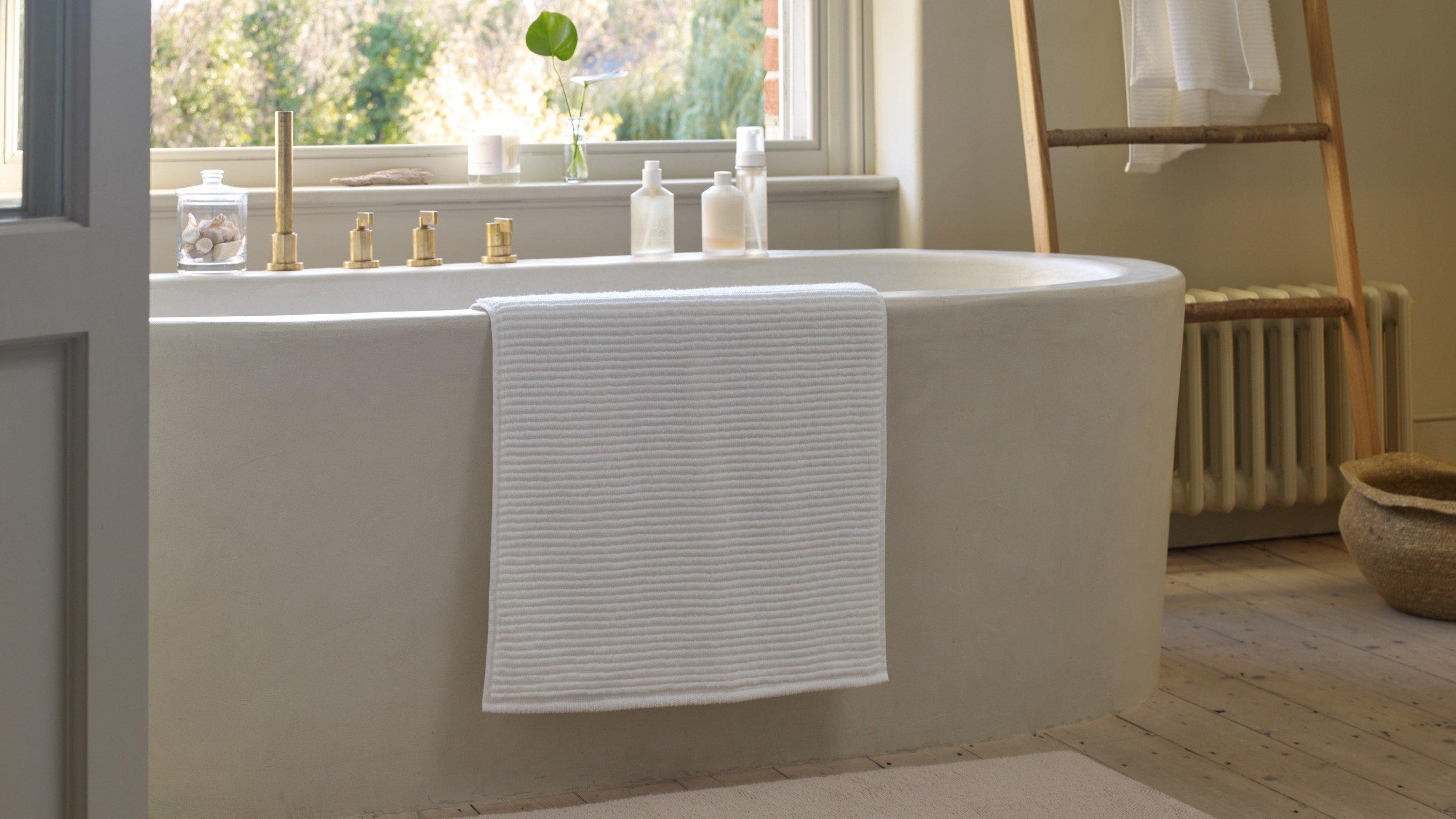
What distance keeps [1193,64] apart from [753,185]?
847mm

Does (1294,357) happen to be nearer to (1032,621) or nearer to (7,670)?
(1032,621)

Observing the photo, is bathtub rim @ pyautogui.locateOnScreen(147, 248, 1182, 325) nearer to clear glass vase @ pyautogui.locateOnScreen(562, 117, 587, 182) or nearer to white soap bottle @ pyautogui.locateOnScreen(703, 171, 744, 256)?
white soap bottle @ pyautogui.locateOnScreen(703, 171, 744, 256)

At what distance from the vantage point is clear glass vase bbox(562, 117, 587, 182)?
8.39 ft

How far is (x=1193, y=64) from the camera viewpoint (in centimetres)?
248

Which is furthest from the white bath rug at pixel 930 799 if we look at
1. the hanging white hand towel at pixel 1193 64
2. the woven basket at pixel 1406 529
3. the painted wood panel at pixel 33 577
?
the hanging white hand towel at pixel 1193 64

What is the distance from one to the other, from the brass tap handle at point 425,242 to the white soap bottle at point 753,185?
0.53 meters

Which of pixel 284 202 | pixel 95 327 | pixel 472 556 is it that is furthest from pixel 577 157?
pixel 95 327

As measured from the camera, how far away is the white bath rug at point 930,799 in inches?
59.7

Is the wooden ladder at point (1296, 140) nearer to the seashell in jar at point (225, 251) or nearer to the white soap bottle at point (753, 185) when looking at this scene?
the white soap bottle at point (753, 185)

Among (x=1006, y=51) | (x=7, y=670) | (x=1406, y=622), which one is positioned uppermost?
(x=1006, y=51)

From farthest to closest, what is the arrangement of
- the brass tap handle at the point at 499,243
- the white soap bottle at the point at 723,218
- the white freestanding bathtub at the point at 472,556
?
the white soap bottle at the point at 723,218 < the brass tap handle at the point at 499,243 < the white freestanding bathtub at the point at 472,556

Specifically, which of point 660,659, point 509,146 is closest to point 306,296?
point 509,146

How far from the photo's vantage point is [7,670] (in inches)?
35.7

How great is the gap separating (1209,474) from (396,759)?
175 centimetres
